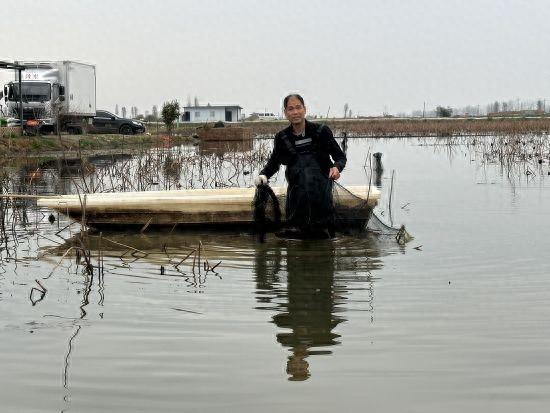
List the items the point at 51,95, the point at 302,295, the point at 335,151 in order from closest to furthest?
the point at 302,295 < the point at 335,151 < the point at 51,95

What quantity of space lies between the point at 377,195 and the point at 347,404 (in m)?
5.48

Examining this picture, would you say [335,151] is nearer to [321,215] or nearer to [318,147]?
[318,147]

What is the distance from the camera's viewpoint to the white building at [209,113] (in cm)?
7962

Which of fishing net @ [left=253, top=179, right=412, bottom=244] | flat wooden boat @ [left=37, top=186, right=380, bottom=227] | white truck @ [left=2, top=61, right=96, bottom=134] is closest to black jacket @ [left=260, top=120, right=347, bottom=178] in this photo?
fishing net @ [left=253, top=179, right=412, bottom=244]

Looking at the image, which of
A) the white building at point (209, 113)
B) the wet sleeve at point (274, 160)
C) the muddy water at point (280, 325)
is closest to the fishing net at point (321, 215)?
the muddy water at point (280, 325)

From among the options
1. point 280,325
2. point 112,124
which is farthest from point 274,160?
point 112,124

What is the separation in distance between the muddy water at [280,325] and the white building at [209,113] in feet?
233

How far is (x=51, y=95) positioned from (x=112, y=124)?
791 cm

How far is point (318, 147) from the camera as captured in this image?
7820 millimetres

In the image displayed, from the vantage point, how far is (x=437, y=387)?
153 inches

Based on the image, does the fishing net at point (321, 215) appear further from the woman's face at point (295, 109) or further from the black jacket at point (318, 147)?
the woman's face at point (295, 109)

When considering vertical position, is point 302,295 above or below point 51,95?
below

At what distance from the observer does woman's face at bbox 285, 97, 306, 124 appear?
744 cm

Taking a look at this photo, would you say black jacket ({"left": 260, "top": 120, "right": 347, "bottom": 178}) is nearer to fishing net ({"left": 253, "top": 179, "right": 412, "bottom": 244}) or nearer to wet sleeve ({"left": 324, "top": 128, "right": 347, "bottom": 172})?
wet sleeve ({"left": 324, "top": 128, "right": 347, "bottom": 172})
